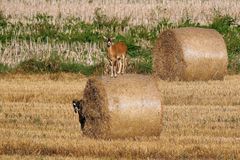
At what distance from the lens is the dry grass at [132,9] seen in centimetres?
3023

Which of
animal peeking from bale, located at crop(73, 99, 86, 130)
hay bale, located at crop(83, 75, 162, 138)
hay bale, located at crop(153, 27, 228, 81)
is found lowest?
hay bale, located at crop(153, 27, 228, 81)

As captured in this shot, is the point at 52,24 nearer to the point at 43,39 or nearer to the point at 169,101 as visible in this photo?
the point at 43,39

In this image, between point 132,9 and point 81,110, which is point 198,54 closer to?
point 81,110

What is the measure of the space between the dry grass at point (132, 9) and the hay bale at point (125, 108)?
1517cm

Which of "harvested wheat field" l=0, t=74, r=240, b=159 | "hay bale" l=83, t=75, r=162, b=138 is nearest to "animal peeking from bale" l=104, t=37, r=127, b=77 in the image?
"hay bale" l=83, t=75, r=162, b=138

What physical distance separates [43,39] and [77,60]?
280 cm

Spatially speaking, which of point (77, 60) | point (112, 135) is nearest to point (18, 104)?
point (112, 135)

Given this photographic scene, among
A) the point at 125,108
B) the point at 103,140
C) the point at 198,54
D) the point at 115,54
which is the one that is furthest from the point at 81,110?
the point at 198,54

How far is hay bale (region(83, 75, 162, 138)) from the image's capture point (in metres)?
13.6

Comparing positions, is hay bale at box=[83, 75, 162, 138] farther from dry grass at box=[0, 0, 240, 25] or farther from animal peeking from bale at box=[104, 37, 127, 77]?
dry grass at box=[0, 0, 240, 25]

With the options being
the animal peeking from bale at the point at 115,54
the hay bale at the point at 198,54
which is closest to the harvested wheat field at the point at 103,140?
the hay bale at the point at 198,54

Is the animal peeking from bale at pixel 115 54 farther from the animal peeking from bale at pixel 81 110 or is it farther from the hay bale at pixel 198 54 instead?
the hay bale at pixel 198 54

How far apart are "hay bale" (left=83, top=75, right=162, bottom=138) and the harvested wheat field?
231 millimetres

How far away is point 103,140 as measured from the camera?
13492mm
